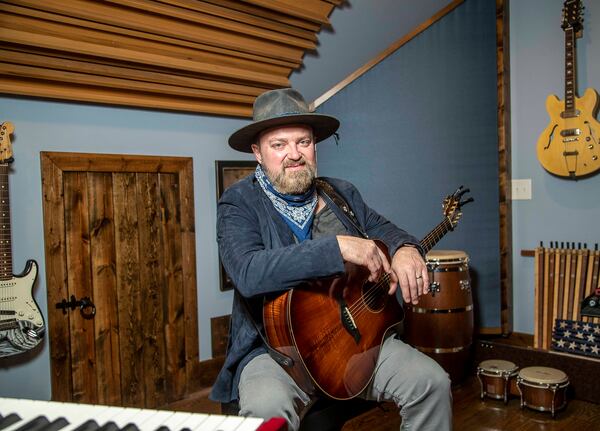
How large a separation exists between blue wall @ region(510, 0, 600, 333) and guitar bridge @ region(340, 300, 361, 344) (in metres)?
2.49

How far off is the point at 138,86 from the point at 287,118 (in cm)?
120

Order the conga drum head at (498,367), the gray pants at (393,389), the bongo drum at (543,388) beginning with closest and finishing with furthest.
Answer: the gray pants at (393,389), the bongo drum at (543,388), the conga drum head at (498,367)

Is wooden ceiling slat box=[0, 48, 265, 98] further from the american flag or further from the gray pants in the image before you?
the american flag

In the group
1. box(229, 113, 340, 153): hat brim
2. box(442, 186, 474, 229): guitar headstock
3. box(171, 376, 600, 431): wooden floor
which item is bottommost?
box(171, 376, 600, 431): wooden floor

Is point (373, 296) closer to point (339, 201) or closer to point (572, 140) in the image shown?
point (339, 201)

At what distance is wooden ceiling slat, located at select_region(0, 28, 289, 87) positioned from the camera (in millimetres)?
2125

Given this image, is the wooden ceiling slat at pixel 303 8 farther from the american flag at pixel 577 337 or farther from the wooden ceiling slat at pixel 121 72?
the american flag at pixel 577 337

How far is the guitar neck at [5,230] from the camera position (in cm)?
233

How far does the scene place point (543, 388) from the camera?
2.64 metres

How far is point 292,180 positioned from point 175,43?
3.84 feet

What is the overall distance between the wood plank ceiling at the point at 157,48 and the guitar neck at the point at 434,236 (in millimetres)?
1407

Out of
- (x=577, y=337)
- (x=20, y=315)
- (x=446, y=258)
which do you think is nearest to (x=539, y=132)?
(x=446, y=258)

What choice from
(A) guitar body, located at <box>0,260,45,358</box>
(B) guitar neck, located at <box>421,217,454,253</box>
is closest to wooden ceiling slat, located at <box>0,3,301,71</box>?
(A) guitar body, located at <box>0,260,45,358</box>

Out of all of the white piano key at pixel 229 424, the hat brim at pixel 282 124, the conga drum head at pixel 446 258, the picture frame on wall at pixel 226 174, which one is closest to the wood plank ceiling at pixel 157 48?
the picture frame on wall at pixel 226 174
